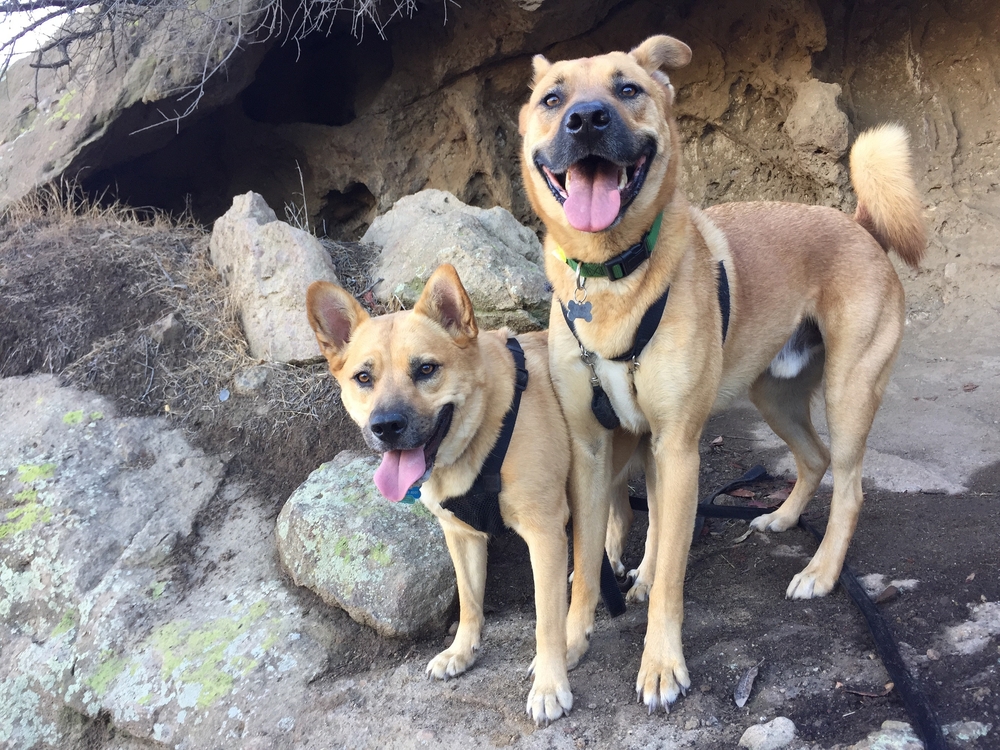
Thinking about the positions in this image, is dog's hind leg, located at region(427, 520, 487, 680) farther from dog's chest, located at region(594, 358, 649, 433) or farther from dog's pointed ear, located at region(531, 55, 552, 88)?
dog's pointed ear, located at region(531, 55, 552, 88)

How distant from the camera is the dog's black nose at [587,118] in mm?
2475

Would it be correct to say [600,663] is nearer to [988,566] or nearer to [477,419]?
[477,419]

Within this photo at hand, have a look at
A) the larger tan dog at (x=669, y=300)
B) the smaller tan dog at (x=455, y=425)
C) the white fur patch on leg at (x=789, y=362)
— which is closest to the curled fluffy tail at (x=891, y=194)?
the larger tan dog at (x=669, y=300)

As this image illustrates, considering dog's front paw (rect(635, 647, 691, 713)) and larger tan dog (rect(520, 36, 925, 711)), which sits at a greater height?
larger tan dog (rect(520, 36, 925, 711))

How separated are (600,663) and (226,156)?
756 cm

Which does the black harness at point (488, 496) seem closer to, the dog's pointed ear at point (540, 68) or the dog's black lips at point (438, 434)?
the dog's black lips at point (438, 434)

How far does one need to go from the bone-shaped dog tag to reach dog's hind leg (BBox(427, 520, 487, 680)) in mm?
1030

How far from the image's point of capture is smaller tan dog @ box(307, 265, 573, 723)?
264cm

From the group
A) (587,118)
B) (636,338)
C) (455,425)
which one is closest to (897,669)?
(636,338)

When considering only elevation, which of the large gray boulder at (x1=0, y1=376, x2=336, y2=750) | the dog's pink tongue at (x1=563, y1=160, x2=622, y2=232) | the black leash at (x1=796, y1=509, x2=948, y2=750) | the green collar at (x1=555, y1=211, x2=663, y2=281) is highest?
the dog's pink tongue at (x1=563, y1=160, x2=622, y2=232)

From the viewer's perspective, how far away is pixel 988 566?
3145mm

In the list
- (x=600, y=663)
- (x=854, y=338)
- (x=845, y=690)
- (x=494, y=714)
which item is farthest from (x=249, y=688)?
(x=854, y=338)

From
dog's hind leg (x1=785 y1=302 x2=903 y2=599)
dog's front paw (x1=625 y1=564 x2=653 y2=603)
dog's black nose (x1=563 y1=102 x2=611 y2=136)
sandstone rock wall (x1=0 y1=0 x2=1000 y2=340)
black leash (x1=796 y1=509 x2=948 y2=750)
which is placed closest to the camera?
black leash (x1=796 y1=509 x2=948 y2=750)

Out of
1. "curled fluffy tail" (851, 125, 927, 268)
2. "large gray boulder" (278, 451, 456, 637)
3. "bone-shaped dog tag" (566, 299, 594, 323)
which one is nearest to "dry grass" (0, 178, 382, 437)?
"large gray boulder" (278, 451, 456, 637)
